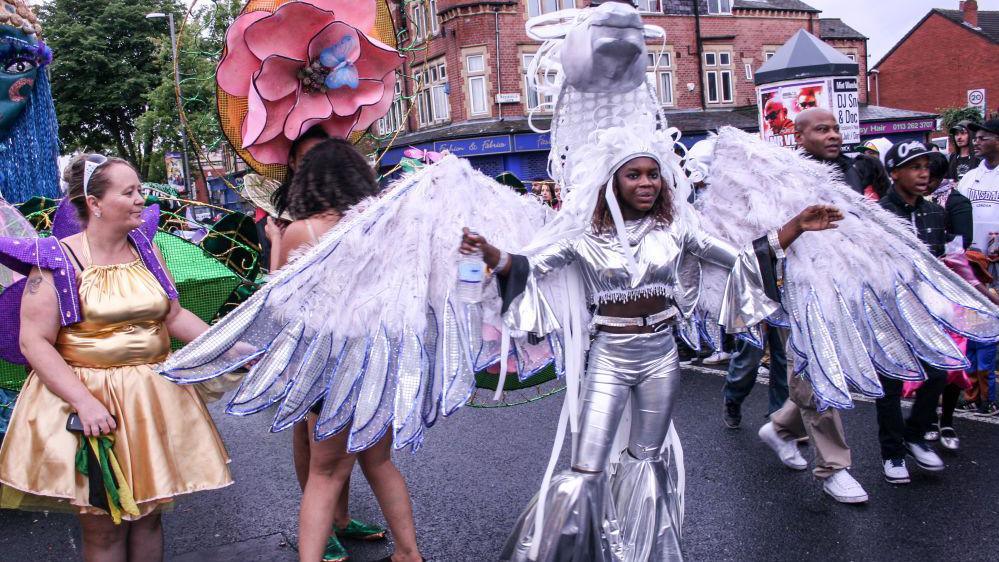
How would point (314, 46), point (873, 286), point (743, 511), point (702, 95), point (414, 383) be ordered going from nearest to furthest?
point (414, 383), point (873, 286), point (314, 46), point (743, 511), point (702, 95)

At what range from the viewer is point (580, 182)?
121 inches

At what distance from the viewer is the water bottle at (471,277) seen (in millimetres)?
2854

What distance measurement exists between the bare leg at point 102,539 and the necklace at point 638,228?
2.15 m

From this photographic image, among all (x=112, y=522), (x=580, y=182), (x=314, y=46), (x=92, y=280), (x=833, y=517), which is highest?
(x=314, y=46)

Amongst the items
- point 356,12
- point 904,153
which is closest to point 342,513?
point 356,12

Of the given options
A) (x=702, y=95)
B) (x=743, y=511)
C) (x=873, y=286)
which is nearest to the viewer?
(x=873, y=286)

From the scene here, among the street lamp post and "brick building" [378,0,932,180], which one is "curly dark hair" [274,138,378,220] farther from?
"brick building" [378,0,932,180]

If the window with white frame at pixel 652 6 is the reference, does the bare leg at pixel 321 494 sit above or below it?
below

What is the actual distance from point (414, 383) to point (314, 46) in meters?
1.84

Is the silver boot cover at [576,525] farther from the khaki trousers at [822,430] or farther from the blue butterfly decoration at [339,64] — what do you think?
the blue butterfly decoration at [339,64]

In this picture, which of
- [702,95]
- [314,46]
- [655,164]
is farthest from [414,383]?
[702,95]

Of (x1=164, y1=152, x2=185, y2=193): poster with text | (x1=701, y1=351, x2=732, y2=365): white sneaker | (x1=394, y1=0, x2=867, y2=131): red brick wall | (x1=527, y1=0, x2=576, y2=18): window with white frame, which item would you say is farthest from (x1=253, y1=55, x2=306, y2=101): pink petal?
(x1=164, y1=152, x2=185, y2=193): poster with text

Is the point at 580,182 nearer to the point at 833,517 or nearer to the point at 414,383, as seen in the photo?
the point at 414,383

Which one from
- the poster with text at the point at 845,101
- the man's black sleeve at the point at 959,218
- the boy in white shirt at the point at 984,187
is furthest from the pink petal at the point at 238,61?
the poster with text at the point at 845,101
